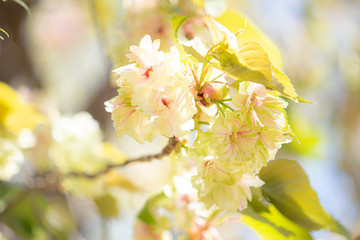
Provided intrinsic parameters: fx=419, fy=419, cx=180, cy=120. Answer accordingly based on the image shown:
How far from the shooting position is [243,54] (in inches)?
16.6

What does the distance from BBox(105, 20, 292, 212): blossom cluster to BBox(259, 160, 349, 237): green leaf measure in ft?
0.33

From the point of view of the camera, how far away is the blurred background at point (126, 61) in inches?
42.6

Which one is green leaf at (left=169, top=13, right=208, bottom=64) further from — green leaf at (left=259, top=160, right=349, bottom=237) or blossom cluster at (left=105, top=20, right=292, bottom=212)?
green leaf at (left=259, top=160, right=349, bottom=237)

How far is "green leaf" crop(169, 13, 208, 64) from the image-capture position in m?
0.41

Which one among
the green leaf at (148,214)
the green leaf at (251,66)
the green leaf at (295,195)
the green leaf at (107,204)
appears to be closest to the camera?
the green leaf at (251,66)

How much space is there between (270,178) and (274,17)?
1739 millimetres

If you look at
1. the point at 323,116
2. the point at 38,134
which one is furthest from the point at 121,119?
the point at 323,116

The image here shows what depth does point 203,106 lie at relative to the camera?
46cm

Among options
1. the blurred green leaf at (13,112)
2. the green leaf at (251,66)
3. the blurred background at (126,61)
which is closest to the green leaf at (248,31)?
the blurred background at (126,61)

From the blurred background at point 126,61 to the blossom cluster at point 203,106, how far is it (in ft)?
0.90

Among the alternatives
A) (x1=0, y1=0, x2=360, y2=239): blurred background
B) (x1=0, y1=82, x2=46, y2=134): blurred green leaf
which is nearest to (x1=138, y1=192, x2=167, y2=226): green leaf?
(x1=0, y1=0, x2=360, y2=239): blurred background

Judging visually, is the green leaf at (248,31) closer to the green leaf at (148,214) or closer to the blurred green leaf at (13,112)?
the green leaf at (148,214)

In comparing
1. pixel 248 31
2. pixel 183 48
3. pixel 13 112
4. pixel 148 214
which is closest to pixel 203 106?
pixel 183 48

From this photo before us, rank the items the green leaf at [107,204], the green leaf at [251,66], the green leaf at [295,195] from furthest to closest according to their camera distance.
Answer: the green leaf at [107,204]
the green leaf at [295,195]
the green leaf at [251,66]
